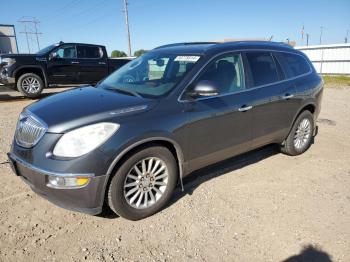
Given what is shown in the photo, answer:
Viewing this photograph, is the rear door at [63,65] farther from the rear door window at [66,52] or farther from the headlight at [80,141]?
the headlight at [80,141]

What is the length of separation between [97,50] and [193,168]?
9.51m

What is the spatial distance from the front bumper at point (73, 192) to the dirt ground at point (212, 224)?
1.16ft

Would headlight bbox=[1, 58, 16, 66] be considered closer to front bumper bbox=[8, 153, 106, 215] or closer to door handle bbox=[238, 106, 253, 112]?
front bumper bbox=[8, 153, 106, 215]

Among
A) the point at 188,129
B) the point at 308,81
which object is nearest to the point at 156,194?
the point at 188,129

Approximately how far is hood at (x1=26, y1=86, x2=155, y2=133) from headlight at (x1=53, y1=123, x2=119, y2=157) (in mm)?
65

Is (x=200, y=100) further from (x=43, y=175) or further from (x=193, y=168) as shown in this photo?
(x=43, y=175)

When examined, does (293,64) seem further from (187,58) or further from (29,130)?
(29,130)

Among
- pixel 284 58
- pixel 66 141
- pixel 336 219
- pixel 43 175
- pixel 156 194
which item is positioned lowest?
pixel 336 219

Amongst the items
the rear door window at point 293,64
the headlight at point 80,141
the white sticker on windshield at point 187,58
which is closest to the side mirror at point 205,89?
the white sticker on windshield at point 187,58

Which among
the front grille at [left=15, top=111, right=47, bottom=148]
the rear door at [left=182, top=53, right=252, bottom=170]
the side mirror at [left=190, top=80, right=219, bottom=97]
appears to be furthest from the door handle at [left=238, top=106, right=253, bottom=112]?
the front grille at [left=15, top=111, right=47, bottom=148]

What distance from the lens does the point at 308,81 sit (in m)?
5.18

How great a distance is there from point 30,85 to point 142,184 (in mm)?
9064

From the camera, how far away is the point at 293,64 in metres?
5.06

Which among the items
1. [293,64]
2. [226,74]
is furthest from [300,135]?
[226,74]
